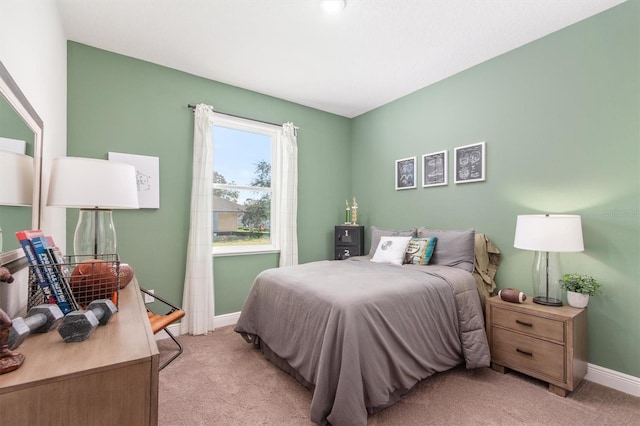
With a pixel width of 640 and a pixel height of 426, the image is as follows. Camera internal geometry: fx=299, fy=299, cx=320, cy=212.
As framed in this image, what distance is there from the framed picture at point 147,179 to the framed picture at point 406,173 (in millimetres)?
2677

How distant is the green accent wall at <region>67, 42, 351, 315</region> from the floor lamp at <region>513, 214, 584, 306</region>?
2.60 metres

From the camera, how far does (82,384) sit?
2.29 feet

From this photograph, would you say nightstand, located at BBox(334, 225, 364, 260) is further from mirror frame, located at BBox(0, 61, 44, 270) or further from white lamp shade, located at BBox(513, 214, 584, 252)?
mirror frame, located at BBox(0, 61, 44, 270)

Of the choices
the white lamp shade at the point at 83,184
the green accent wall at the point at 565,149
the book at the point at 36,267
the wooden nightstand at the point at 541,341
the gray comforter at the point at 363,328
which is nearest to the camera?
the book at the point at 36,267

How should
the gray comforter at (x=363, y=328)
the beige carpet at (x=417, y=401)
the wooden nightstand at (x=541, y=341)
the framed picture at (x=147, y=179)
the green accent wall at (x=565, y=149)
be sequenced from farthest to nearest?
the framed picture at (x=147, y=179)
the green accent wall at (x=565, y=149)
the wooden nightstand at (x=541, y=341)
the beige carpet at (x=417, y=401)
the gray comforter at (x=363, y=328)

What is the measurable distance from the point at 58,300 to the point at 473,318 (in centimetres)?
249

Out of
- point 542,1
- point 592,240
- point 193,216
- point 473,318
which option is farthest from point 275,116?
point 592,240

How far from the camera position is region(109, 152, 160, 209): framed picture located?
9.29ft

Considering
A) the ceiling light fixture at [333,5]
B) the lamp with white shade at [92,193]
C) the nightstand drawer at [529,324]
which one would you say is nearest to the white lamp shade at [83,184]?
the lamp with white shade at [92,193]

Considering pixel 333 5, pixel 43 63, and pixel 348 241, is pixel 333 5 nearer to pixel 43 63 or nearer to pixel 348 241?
pixel 43 63

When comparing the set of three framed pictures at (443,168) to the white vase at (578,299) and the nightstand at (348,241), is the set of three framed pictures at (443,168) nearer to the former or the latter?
the nightstand at (348,241)

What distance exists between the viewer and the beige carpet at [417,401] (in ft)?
5.78

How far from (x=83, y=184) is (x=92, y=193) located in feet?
0.18

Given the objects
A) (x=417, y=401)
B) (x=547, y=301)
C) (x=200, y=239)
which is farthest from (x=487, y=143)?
(x=200, y=239)
